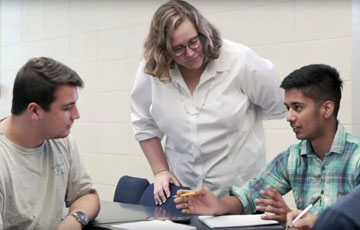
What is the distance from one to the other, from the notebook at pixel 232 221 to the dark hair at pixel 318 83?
0.49 metres

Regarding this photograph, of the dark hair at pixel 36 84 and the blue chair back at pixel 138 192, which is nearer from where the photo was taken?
the dark hair at pixel 36 84

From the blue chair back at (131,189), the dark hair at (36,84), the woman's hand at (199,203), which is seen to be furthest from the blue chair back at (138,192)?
the dark hair at (36,84)

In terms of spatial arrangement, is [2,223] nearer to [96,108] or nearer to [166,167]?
[166,167]

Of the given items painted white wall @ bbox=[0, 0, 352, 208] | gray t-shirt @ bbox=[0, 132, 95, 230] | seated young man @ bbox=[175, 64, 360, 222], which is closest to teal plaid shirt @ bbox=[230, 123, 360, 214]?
seated young man @ bbox=[175, 64, 360, 222]

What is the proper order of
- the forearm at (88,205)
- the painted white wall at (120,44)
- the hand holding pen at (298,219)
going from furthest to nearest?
the painted white wall at (120,44) → the forearm at (88,205) → the hand holding pen at (298,219)

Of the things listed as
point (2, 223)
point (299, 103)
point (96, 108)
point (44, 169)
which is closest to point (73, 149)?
point (44, 169)

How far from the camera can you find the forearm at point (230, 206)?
1676mm

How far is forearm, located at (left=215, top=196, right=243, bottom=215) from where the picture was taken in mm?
1676

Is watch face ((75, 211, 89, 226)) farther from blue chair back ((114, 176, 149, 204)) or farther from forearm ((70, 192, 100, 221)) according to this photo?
blue chair back ((114, 176, 149, 204))

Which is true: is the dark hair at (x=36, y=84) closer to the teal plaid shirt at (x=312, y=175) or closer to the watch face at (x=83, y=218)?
the watch face at (x=83, y=218)

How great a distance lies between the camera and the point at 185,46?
1890 millimetres

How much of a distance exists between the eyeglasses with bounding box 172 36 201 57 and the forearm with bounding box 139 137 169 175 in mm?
476

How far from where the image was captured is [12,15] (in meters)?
4.19

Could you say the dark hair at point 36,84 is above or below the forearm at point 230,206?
above
